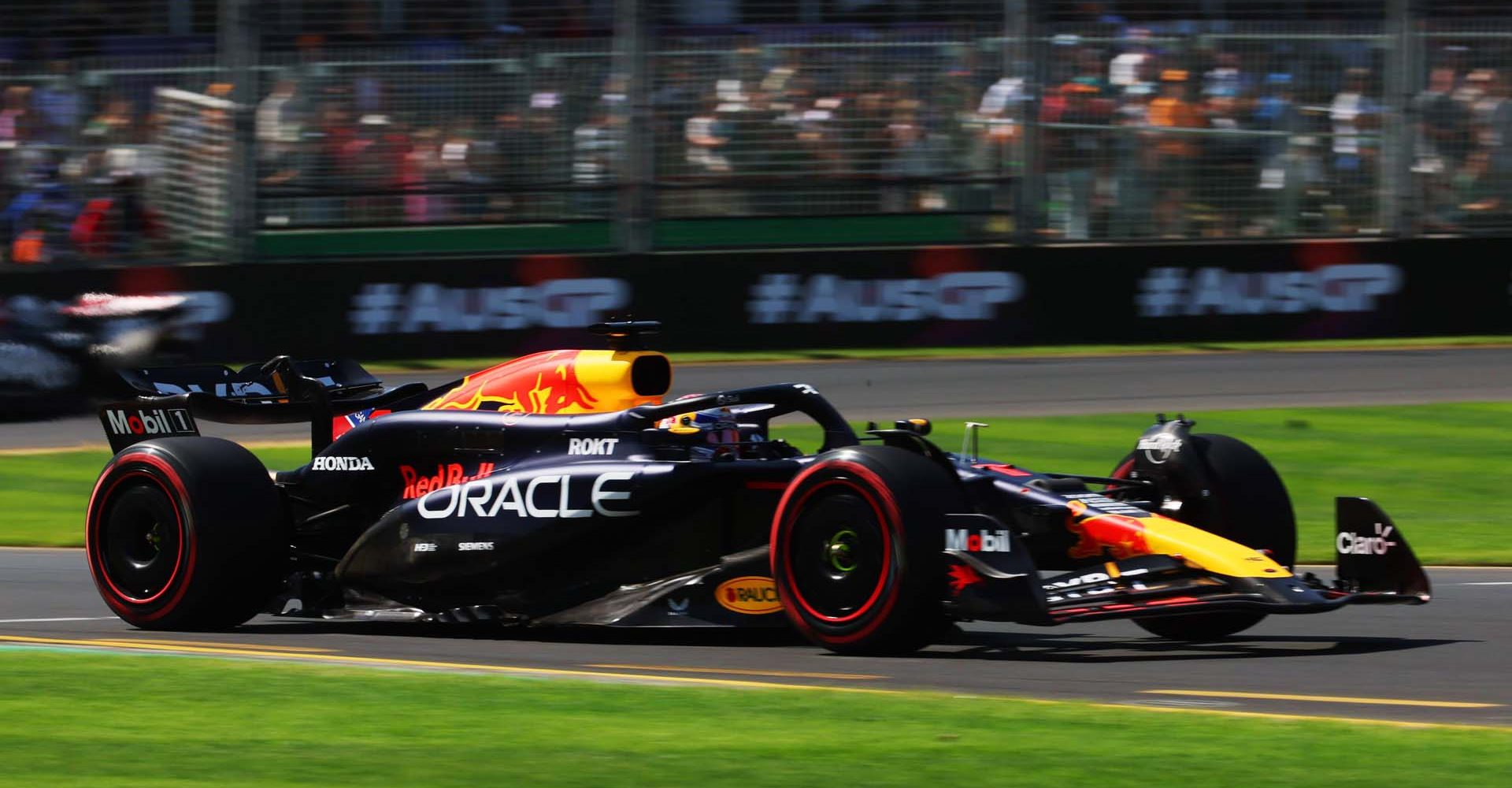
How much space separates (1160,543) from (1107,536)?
0.74ft

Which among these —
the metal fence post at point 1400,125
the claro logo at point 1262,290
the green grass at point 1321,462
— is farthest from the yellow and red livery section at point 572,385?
the metal fence post at point 1400,125

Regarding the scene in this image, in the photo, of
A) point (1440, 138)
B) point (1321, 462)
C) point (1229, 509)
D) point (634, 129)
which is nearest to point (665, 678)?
point (1229, 509)

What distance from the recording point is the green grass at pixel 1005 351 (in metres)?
21.3

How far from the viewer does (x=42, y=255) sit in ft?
68.9

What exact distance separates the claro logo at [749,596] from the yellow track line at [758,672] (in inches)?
19.9

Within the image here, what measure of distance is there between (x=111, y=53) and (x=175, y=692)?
16434mm

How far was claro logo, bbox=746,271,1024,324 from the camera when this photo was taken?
2184 centimetres

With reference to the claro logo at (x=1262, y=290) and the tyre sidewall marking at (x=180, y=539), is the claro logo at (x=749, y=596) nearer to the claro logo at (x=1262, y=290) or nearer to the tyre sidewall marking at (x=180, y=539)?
the tyre sidewall marking at (x=180, y=539)

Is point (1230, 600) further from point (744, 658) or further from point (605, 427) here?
point (605, 427)

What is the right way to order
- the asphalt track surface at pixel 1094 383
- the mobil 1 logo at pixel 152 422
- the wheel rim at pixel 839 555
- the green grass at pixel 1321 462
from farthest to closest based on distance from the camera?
1. the asphalt track surface at pixel 1094 383
2. the green grass at pixel 1321 462
3. the mobil 1 logo at pixel 152 422
4. the wheel rim at pixel 839 555

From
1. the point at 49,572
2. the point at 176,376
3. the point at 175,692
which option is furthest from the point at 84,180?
the point at 175,692

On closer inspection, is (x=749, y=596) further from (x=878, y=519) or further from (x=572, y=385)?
(x=572, y=385)

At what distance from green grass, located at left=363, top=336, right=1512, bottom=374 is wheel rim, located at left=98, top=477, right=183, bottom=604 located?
11.7 metres

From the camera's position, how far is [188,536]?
8.91m
